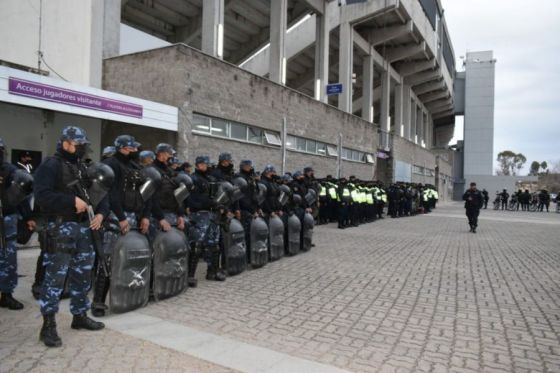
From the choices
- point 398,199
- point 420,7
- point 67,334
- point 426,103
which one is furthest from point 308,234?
point 426,103

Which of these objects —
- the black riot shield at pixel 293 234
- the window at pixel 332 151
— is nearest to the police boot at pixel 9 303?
the black riot shield at pixel 293 234

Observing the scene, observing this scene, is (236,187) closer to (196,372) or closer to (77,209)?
(77,209)

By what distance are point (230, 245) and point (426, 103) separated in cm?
5047

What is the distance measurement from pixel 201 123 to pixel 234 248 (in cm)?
755

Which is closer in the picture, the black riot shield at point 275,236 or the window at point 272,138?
the black riot shield at point 275,236

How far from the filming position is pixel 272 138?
17406mm

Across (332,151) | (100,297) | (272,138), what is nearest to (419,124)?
(332,151)

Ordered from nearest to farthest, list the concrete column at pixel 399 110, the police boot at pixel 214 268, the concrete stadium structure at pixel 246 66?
the police boot at pixel 214 268 → the concrete stadium structure at pixel 246 66 → the concrete column at pixel 399 110

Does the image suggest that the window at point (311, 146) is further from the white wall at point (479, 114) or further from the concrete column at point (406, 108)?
the white wall at point (479, 114)

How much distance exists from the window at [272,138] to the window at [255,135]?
312 millimetres

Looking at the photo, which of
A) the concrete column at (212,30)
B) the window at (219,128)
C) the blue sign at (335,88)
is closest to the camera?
the window at (219,128)

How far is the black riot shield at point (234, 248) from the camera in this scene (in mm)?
6781

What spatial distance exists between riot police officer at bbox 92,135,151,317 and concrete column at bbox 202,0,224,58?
452 inches

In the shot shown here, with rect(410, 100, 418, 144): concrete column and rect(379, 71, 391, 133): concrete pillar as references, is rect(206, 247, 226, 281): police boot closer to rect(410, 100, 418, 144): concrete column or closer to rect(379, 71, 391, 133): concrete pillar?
rect(379, 71, 391, 133): concrete pillar
